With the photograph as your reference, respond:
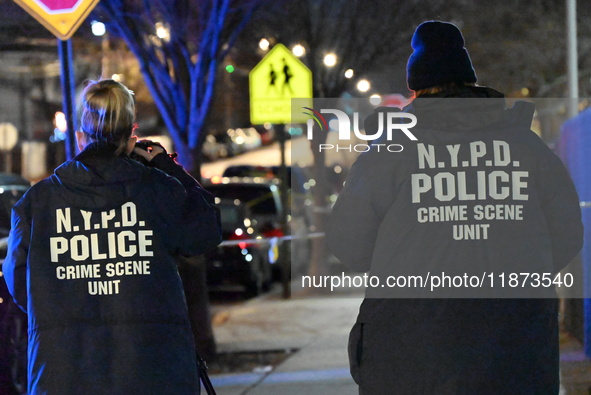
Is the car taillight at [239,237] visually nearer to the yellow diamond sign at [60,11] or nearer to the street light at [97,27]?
the street light at [97,27]

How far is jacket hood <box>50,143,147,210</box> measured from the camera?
10.1 feet

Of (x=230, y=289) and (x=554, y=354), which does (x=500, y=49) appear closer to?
(x=230, y=289)

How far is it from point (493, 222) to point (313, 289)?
11576 mm

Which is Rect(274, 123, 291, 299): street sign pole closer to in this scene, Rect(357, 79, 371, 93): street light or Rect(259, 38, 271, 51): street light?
Rect(259, 38, 271, 51): street light

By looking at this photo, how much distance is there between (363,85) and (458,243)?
10.8 meters

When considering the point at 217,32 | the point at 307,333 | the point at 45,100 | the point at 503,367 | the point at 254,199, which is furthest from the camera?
the point at 45,100

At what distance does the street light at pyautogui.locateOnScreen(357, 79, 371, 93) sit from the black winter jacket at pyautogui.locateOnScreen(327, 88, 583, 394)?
1058 centimetres

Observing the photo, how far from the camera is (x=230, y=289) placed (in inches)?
601

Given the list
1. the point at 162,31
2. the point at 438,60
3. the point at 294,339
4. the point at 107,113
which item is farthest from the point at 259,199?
the point at 438,60

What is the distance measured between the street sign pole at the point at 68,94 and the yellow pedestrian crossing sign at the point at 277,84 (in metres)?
4.54

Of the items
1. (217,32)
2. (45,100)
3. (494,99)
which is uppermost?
(45,100)

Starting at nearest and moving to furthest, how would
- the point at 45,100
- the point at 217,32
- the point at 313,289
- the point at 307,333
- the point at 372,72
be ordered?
the point at 217,32 → the point at 307,333 → the point at 372,72 → the point at 313,289 → the point at 45,100

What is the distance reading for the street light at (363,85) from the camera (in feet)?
44.0

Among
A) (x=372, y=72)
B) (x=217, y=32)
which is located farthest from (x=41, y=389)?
(x=372, y=72)
